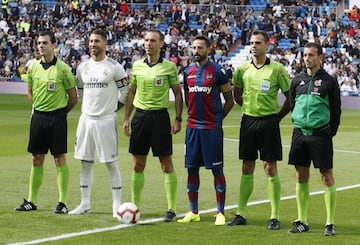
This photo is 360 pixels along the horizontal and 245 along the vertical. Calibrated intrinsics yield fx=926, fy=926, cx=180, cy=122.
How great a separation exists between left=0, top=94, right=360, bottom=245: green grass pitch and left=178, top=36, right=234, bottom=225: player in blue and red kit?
0.42 metres

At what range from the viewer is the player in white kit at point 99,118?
1141 centimetres

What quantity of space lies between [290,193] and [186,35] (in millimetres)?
30409

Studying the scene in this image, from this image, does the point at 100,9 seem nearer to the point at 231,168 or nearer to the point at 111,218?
the point at 231,168

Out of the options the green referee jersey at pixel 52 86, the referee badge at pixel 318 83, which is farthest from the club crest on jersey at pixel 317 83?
the green referee jersey at pixel 52 86

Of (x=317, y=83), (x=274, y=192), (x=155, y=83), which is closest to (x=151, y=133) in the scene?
(x=155, y=83)

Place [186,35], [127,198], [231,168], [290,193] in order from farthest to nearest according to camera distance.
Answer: [186,35]
[231,168]
[290,193]
[127,198]

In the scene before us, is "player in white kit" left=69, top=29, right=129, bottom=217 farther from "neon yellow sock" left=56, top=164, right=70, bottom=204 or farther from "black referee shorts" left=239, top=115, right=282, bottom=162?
"black referee shorts" left=239, top=115, right=282, bottom=162

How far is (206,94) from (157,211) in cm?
180

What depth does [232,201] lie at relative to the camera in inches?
511

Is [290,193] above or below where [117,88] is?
below

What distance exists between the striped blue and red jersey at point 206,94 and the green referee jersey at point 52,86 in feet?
5.64

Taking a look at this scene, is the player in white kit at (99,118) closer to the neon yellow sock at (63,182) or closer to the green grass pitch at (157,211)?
the neon yellow sock at (63,182)

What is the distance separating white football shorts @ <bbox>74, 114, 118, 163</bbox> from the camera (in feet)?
37.4

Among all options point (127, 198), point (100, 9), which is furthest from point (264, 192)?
point (100, 9)
